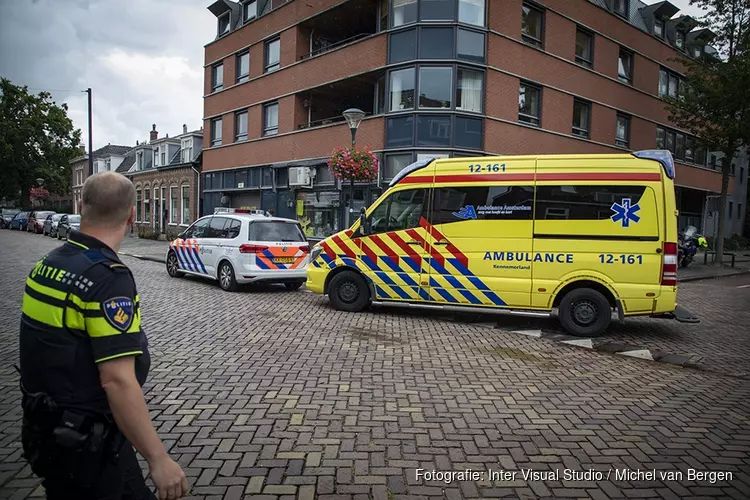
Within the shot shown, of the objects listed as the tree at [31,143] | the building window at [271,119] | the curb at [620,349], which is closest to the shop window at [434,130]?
the building window at [271,119]

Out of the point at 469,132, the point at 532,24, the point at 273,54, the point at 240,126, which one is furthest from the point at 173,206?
the point at 532,24

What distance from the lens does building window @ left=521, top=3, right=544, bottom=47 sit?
18.6 meters

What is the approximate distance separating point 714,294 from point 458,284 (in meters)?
8.80

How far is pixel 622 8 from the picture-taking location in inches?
908

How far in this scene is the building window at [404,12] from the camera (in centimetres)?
1711

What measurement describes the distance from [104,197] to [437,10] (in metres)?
17.3

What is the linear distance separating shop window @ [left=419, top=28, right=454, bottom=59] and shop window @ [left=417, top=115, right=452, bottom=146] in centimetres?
213

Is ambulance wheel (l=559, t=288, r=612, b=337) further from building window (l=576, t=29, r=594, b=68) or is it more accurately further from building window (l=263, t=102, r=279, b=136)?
building window (l=263, t=102, r=279, b=136)

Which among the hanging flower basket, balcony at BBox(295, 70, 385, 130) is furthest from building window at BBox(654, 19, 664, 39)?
the hanging flower basket

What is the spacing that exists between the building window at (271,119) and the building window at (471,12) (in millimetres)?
9624

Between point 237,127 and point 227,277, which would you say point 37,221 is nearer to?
point 237,127

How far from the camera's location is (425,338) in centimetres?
709

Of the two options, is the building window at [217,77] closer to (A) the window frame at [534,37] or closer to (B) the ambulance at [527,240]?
(A) the window frame at [534,37]

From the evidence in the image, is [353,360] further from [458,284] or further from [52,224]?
[52,224]
